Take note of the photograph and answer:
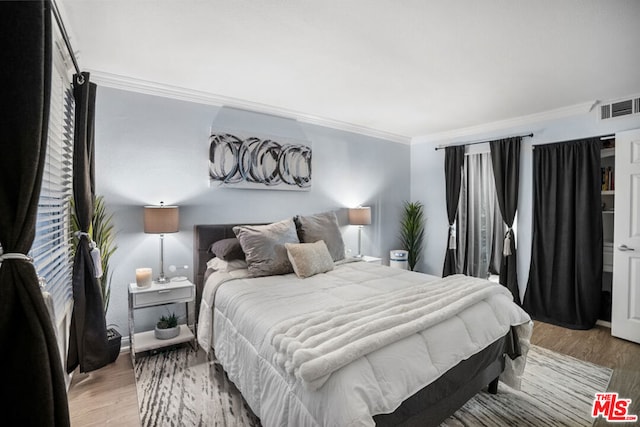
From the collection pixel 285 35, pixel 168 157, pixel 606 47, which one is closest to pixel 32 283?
pixel 285 35

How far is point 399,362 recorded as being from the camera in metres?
1.45

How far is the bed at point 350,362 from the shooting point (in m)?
1.30

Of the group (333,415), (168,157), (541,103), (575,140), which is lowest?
(333,415)

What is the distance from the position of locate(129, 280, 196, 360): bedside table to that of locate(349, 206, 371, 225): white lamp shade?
7.38 ft

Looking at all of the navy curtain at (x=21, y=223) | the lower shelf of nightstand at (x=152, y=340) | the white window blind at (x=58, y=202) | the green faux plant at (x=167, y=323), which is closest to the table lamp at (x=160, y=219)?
the white window blind at (x=58, y=202)

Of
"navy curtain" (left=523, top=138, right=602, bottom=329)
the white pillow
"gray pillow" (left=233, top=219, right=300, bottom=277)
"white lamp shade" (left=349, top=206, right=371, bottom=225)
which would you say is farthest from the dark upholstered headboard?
"navy curtain" (left=523, top=138, right=602, bottom=329)

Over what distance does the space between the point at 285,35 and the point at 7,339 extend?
2160 mm

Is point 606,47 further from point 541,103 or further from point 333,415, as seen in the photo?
point 333,415

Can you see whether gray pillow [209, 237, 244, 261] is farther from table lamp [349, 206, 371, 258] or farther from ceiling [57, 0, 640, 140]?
table lamp [349, 206, 371, 258]

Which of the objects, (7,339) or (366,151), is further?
(366,151)

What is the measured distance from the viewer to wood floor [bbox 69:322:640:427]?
2.03m

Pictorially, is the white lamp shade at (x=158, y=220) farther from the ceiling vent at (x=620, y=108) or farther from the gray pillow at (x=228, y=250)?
the ceiling vent at (x=620, y=108)

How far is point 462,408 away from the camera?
6.95 ft

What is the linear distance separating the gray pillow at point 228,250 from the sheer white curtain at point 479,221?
3339 mm
